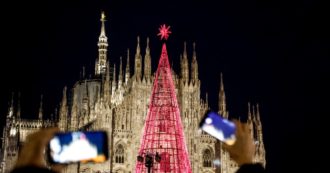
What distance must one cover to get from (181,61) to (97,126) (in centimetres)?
912

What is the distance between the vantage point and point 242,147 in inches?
155

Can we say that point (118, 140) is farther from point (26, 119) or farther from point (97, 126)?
point (26, 119)

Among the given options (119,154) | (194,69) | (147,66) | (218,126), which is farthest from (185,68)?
(218,126)


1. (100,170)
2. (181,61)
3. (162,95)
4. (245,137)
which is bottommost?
(100,170)

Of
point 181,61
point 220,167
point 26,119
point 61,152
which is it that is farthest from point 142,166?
point 61,152

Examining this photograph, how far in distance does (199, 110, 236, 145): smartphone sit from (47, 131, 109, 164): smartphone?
40.0 inches

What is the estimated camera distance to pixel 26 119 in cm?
5325

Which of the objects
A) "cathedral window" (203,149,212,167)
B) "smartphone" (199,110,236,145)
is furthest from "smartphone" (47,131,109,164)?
"cathedral window" (203,149,212,167)

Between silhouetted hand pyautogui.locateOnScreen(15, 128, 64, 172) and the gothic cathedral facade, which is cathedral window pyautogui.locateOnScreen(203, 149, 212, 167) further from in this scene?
silhouetted hand pyautogui.locateOnScreen(15, 128, 64, 172)

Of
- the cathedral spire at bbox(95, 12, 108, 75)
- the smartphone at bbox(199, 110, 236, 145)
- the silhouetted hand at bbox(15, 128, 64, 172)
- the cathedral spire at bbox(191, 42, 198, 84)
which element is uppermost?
the cathedral spire at bbox(95, 12, 108, 75)

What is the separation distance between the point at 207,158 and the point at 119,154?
7333mm

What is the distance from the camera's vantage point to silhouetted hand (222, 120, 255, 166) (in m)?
3.90

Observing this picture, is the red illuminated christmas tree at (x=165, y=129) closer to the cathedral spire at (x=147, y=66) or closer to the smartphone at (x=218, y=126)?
the cathedral spire at (x=147, y=66)

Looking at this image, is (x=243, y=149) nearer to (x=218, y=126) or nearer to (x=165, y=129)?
(x=218, y=126)
